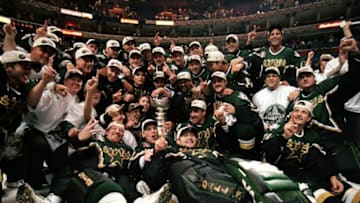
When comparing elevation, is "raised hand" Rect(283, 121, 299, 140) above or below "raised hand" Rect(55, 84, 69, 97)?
below

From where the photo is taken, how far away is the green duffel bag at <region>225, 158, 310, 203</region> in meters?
3.17

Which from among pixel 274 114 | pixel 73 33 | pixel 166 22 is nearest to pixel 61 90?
pixel 274 114

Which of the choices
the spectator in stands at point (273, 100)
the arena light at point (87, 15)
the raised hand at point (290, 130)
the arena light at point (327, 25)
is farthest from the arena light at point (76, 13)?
the raised hand at point (290, 130)

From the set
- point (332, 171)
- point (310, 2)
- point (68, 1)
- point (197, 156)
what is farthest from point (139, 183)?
point (68, 1)

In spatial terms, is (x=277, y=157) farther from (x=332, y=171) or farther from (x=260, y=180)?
(x=260, y=180)

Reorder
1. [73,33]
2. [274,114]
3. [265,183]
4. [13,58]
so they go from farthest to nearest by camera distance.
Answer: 1. [73,33]
2. [274,114]
3. [13,58]
4. [265,183]

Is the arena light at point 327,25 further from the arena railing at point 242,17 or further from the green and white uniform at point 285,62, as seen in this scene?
the green and white uniform at point 285,62

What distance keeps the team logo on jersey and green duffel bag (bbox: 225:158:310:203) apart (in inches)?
89.6

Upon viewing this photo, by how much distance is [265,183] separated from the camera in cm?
325

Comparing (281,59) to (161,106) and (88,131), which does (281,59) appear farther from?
(88,131)

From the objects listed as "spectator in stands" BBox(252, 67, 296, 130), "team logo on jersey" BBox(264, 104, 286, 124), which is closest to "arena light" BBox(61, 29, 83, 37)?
"spectator in stands" BBox(252, 67, 296, 130)

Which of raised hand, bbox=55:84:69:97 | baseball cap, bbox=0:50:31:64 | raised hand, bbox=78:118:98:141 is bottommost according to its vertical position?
raised hand, bbox=78:118:98:141

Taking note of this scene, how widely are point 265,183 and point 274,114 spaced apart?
2.67 m

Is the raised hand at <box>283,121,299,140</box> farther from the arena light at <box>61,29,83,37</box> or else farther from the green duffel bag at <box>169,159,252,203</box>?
the arena light at <box>61,29,83,37</box>
